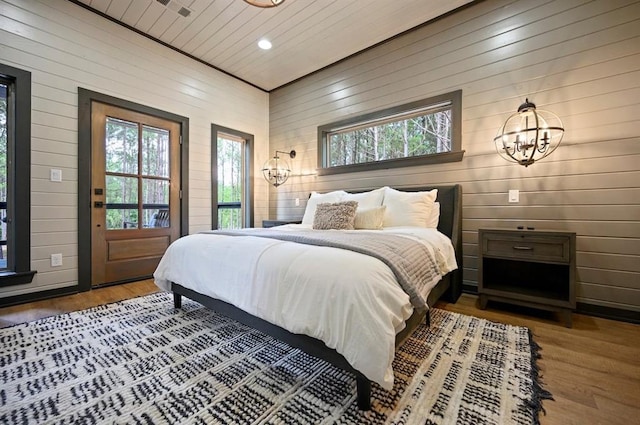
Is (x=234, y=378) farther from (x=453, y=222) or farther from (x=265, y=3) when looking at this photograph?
(x=265, y=3)

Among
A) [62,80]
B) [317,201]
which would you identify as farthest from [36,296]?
[317,201]

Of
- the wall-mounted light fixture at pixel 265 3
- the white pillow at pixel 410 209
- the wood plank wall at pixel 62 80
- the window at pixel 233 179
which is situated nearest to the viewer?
the wall-mounted light fixture at pixel 265 3

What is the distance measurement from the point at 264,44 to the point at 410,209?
→ 9.04ft

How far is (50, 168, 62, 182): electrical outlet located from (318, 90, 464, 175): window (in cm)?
293

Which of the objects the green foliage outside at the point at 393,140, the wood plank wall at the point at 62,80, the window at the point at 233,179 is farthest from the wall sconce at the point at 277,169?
the wood plank wall at the point at 62,80

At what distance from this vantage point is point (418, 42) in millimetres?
3133

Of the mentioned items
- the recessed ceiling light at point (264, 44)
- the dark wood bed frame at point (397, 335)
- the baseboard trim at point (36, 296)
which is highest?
the recessed ceiling light at point (264, 44)

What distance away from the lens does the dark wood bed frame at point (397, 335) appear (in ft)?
3.95

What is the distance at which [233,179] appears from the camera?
15.1 feet

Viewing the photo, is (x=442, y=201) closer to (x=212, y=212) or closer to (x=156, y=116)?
(x=212, y=212)

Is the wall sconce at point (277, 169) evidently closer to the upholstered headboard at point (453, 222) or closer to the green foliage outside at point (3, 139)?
the upholstered headboard at point (453, 222)

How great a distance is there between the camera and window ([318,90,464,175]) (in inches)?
117

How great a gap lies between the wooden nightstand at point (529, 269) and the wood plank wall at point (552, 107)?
22cm

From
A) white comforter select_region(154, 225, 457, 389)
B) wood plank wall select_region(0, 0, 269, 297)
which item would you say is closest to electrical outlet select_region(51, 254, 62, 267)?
wood plank wall select_region(0, 0, 269, 297)
